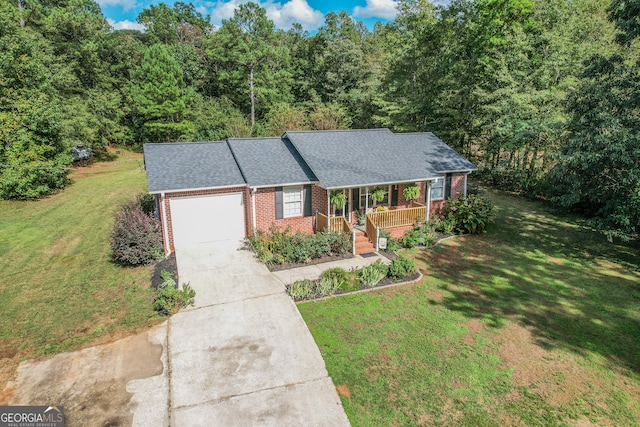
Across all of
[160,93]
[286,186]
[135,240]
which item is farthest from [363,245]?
[160,93]

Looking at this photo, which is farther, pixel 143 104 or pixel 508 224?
pixel 143 104

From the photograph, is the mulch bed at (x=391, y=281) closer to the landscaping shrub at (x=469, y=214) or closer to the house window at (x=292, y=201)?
the house window at (x=292, y=201)

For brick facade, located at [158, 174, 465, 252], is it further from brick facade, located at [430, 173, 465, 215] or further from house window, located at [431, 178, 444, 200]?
house window, located at [431, 178, 444, 200]

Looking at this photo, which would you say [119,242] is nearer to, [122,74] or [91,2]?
[122,74]

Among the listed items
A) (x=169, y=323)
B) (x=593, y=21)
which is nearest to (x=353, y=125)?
(x=593, y=21)

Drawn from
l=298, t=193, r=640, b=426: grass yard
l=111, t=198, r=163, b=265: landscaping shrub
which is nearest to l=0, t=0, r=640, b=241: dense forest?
l=298, t=193, r=640, b=426: grass yard

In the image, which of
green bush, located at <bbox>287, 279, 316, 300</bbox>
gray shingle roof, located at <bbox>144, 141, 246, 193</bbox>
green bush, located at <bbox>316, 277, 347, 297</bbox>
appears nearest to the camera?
green bush, located at <bbox>287, 279, 316, 300</bbox>
